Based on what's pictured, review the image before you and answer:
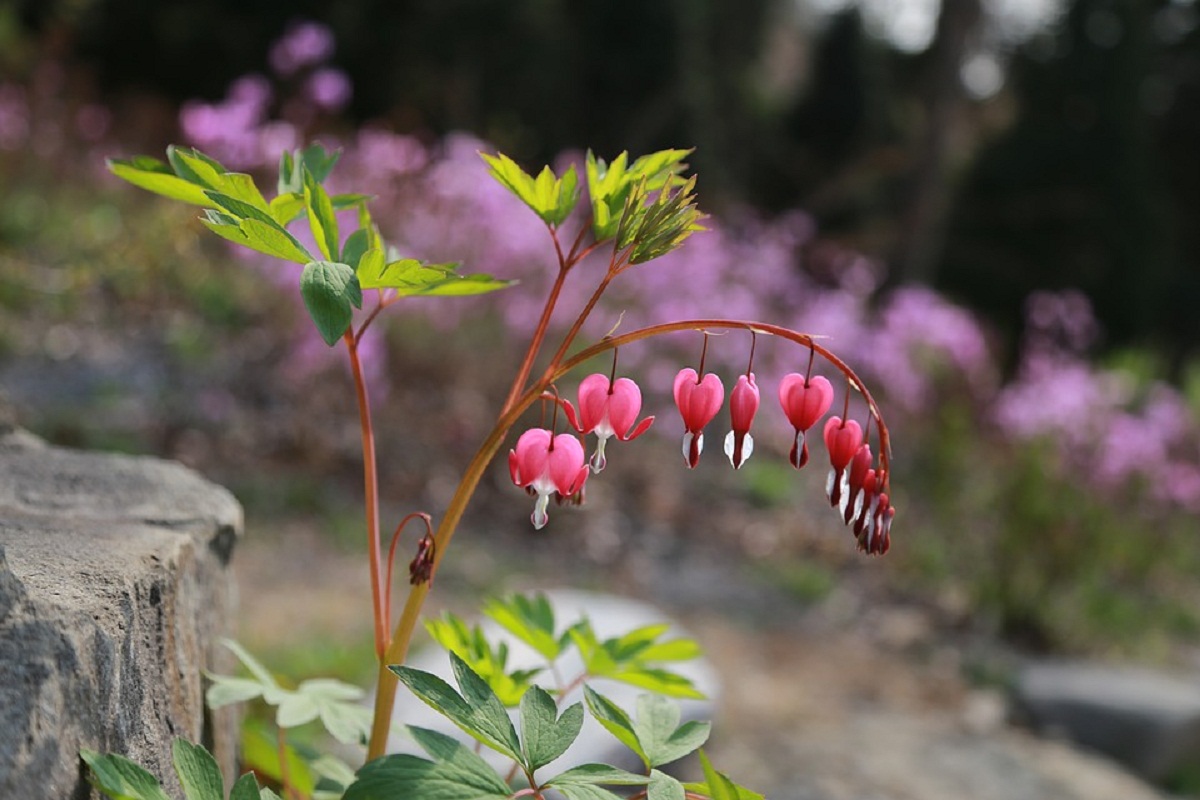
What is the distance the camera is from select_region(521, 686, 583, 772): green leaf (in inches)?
36.3

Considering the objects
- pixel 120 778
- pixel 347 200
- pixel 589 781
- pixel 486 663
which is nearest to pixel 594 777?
pixel 589 781

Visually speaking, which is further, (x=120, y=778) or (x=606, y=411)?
(x=606, y=411)

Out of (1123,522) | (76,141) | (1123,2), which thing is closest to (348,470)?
(1123,522)

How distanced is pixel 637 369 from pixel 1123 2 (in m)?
7.66

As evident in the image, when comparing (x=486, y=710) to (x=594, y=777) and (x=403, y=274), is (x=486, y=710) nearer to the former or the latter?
(x=594, y=777)

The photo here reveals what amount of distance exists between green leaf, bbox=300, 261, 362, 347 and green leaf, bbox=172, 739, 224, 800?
365 mm

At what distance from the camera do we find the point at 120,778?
0.88 m

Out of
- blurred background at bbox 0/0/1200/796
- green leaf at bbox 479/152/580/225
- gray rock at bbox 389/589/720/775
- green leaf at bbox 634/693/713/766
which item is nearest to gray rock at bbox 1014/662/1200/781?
blurred background at bbox 0/0/1200/796

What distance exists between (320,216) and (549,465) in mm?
312

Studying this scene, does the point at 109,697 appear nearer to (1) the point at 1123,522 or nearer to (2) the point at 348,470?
(2) the point at 348,470

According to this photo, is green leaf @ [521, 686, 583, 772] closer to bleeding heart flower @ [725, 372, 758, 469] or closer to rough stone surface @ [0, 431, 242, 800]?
bleeding heart flower @ [725, 372, 758, 469]

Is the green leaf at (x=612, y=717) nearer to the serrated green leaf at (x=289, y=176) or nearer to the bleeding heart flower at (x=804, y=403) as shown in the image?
the bleeding heart flower at (x=804, y=403)

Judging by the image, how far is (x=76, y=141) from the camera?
9.06 m

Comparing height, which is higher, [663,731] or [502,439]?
[502,439]
